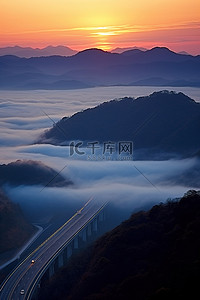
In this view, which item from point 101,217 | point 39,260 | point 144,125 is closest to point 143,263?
point 39,260

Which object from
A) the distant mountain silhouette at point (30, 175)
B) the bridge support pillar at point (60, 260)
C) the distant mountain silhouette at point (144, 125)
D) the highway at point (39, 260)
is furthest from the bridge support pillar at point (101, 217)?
the distant mountain silhouette at point (144, 125)

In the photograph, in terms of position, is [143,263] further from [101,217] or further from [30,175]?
[30,175]

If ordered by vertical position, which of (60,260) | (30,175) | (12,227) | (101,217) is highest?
(30,175)

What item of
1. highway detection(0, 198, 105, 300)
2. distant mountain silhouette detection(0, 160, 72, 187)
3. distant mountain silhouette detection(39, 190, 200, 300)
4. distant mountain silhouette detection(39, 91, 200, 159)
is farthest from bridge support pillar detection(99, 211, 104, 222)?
distant mountain silhouette detection(39, 91, 200, 159)

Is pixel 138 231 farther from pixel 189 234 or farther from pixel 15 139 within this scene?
pixel 15 139

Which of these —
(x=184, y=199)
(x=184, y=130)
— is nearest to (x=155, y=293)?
(x=184, y=199)

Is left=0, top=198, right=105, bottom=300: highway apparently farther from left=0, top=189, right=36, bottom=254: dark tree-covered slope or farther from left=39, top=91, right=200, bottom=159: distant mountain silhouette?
left=39, top=91, right=200, bottom=159: distant mountain silhouette
